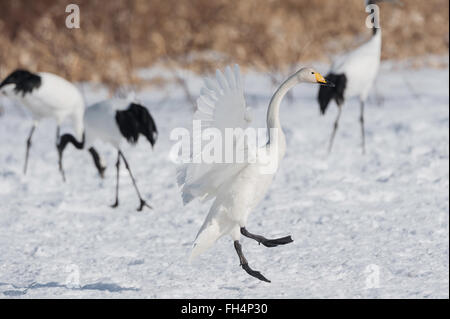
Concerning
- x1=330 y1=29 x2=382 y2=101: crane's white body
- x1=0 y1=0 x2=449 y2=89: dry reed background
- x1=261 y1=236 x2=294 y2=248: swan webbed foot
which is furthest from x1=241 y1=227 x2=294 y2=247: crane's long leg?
x1=0 y1=0 x2=449 y2=89: dry reed background

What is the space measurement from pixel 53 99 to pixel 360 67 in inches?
116

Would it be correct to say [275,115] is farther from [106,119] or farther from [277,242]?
[106,119]

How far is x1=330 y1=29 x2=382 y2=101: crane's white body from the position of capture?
6.57m

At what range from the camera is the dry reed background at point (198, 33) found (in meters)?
10.3

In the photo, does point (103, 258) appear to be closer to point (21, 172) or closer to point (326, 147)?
point (21, 172)

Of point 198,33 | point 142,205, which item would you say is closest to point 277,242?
point 142,205

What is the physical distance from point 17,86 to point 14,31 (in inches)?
252

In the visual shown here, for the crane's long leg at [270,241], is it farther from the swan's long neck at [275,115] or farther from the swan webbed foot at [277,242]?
the swan's long neck at [275,115]

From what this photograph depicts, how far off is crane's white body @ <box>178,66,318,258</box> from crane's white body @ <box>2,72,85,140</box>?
3.30 meters

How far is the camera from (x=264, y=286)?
12.0ft

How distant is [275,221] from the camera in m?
5.00

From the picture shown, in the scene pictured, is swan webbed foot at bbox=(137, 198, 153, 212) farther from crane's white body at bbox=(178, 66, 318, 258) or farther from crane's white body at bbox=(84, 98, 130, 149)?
crane's white body at bbox=(178, 66, 318, 258)

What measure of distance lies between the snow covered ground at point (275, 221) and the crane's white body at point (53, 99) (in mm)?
500
